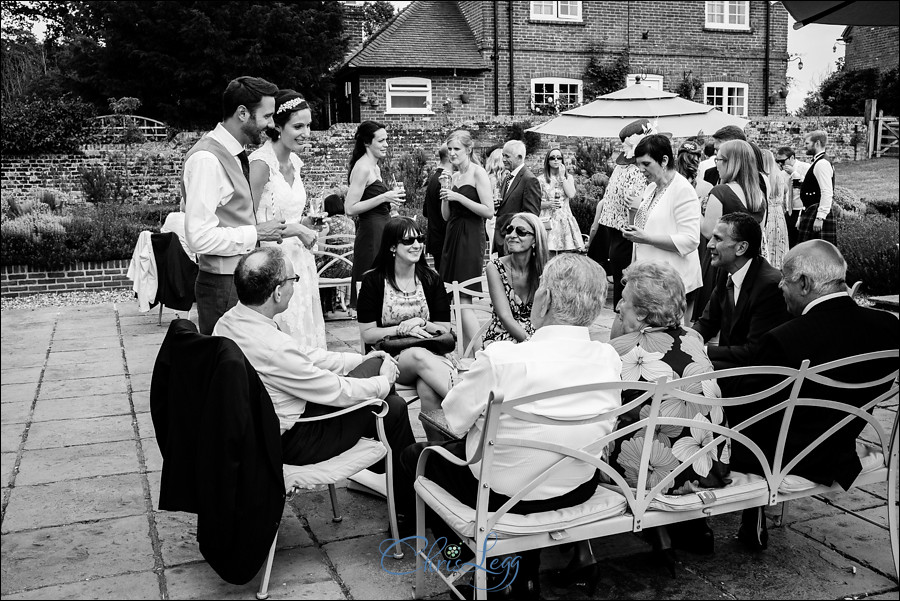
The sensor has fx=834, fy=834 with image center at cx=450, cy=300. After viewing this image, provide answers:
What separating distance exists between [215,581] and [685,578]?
5.77 ft

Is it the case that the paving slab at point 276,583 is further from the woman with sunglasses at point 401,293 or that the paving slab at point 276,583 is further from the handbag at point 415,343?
the woman with sunglasses at point 401,293

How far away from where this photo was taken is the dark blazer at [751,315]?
3.58m

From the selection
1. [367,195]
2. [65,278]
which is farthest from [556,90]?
[367,195]

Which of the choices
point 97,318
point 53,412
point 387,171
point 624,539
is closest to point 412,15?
point 387,171

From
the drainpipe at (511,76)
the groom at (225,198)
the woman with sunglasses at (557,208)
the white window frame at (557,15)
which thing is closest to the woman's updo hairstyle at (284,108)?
the groom at (225,198)

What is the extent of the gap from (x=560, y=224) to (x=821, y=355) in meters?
6.27

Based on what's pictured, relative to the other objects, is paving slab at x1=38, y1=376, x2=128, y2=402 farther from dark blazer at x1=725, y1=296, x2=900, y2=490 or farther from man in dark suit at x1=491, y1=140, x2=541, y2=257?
dark blazer at x1=725, y1=296, x2=900, y2=490

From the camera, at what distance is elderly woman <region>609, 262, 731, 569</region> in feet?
9.80

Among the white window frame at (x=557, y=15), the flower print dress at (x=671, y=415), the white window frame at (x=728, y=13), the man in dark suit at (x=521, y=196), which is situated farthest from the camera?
the white window frame at (x=728, y=13)

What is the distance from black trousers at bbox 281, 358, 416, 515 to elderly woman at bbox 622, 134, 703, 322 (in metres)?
2.21

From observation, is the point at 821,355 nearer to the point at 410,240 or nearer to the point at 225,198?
the point at 410,240

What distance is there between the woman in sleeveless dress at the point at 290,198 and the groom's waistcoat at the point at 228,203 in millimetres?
341

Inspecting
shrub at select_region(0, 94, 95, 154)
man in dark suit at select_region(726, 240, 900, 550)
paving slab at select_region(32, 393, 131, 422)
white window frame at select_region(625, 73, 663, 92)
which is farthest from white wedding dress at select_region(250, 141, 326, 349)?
white window frame at select_region(625, 73, 663, 92)

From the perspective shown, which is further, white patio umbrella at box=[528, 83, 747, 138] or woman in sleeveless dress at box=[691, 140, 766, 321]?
white patio umbrella at box=[528, 83, 747, 138]
